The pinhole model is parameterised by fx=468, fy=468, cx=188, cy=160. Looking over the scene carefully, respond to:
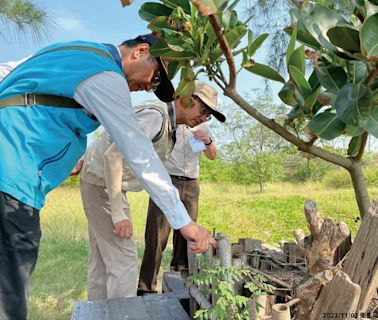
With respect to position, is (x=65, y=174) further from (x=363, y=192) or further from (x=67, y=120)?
(x=363, y=192)

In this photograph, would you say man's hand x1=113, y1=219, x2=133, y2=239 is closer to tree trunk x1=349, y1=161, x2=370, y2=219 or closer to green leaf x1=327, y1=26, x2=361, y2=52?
tree trunk x1=349, y1=161, x2=370, y2=219

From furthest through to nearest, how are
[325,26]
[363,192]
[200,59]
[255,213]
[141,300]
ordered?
1. [255,213]
2. [141,300]
3. [363,192]
4. [200,59]
5. [325,26]

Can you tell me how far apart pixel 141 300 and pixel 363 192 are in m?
1.13

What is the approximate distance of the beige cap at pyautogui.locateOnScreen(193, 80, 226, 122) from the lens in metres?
2.48

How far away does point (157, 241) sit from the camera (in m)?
3.12

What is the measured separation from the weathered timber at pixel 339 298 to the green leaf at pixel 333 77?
16.9 inches

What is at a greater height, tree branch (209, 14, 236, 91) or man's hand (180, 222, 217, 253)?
tree branch (209, 14, 236, 91)

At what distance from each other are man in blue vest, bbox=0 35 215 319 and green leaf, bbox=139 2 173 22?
227mm

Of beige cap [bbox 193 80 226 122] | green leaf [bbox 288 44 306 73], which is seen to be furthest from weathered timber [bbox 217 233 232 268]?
beige cap [bbox 193 80 226 122]

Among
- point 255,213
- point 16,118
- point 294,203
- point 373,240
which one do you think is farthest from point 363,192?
point 294,203

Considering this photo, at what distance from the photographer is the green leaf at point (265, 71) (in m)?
1.28

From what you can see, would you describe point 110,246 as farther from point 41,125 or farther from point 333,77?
point 333,77

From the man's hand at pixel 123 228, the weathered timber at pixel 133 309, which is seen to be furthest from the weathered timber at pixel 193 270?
the man's hand at pixel 123 228

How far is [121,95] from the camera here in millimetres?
1402
